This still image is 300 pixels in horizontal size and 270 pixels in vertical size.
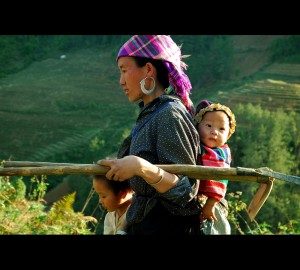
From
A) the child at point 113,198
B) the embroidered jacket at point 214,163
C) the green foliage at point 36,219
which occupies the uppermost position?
the embroidered jacket at point 214,163

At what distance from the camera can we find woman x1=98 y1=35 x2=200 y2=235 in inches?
80.8

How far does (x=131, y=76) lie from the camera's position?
2309mm

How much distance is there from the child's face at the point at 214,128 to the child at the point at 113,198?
Result: 0.57 meters

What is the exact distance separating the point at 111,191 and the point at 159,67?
713 mm

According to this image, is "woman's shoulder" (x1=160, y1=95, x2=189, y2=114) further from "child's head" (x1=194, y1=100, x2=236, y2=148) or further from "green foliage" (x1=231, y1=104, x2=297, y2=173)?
"green foliage" (x1=231, y1=104, x2=297, y2=173)

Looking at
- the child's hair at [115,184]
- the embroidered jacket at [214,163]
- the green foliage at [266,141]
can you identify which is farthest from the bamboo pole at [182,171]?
the green foliage at [266,141]

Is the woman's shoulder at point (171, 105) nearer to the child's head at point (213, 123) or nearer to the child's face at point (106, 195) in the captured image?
the child's head at point (213, 123)

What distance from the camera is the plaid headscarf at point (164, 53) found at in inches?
90.3

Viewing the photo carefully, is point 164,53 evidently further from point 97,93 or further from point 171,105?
point 97,93

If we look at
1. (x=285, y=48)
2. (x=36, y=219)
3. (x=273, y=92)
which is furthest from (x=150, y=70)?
(x=285, y=48)

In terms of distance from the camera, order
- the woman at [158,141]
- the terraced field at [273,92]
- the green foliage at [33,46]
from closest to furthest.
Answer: the woman at [158,141] → the terraced field at [273,92] → the green foliage at [33,46]

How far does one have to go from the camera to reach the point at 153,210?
2188 millimetres
